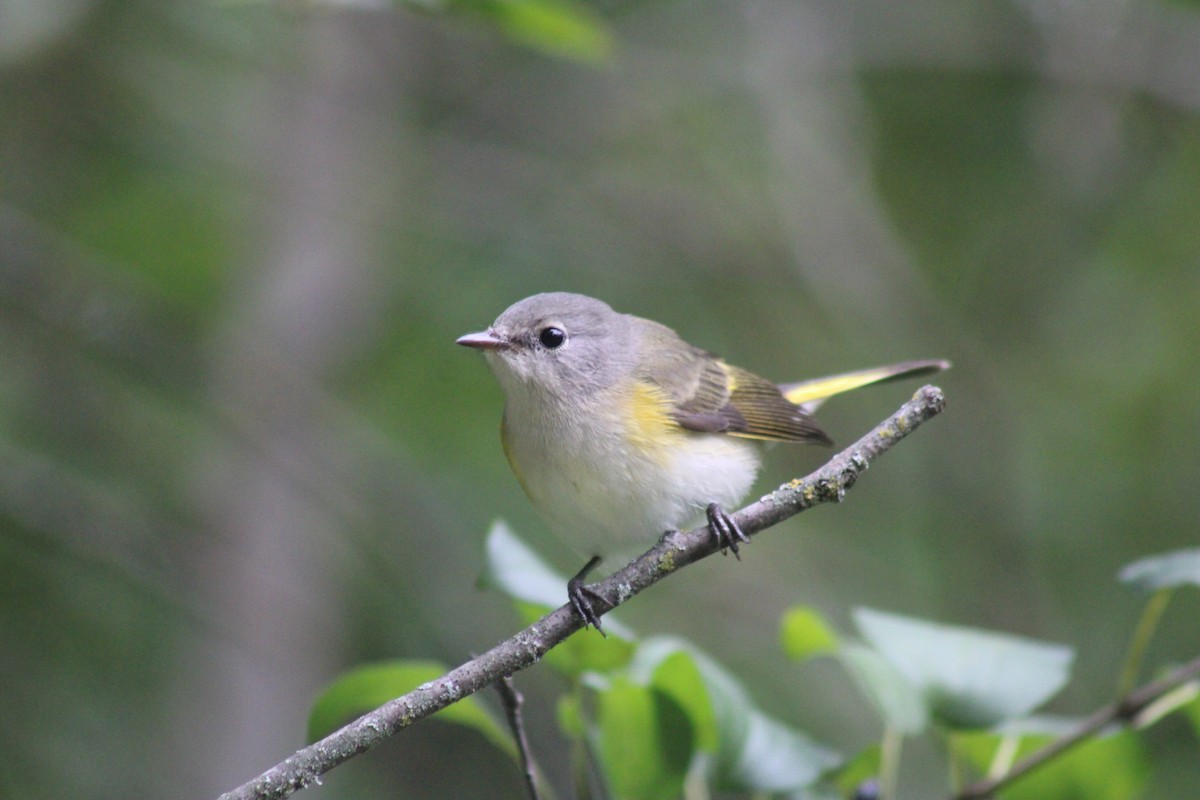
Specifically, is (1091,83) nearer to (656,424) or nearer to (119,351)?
(656,424)

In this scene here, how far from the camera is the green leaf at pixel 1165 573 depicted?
6.47 feet

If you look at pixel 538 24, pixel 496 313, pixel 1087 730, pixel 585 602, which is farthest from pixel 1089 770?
pixel 496 313

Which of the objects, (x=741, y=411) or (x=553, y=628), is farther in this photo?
(x=741, y=411)

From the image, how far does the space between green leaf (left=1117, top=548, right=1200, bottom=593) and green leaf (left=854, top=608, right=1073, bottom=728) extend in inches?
8.4

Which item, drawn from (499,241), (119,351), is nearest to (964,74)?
(499,241)

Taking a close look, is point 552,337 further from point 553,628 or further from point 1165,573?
point 1165,573

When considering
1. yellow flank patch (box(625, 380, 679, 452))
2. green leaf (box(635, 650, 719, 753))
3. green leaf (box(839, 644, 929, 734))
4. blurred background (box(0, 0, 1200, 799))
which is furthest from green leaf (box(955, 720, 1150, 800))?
blurred background (box(0, 0, 1200, 799))

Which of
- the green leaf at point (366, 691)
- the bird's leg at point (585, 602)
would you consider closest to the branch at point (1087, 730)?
the bird's leg at point (585, 602)

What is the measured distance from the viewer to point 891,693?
7.12 ft

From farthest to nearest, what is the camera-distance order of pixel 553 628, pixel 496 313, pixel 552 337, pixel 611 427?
pixel 496 313 → pixel 552 337 → pixel 611 427 → pixel 553 628

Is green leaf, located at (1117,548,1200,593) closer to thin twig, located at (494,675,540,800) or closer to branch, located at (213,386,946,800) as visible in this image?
branch, located at (213,386,946,800)

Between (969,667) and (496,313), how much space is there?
3.31 m

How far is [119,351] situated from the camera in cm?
418

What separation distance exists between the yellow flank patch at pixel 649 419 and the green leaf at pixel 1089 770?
3.30 feet
